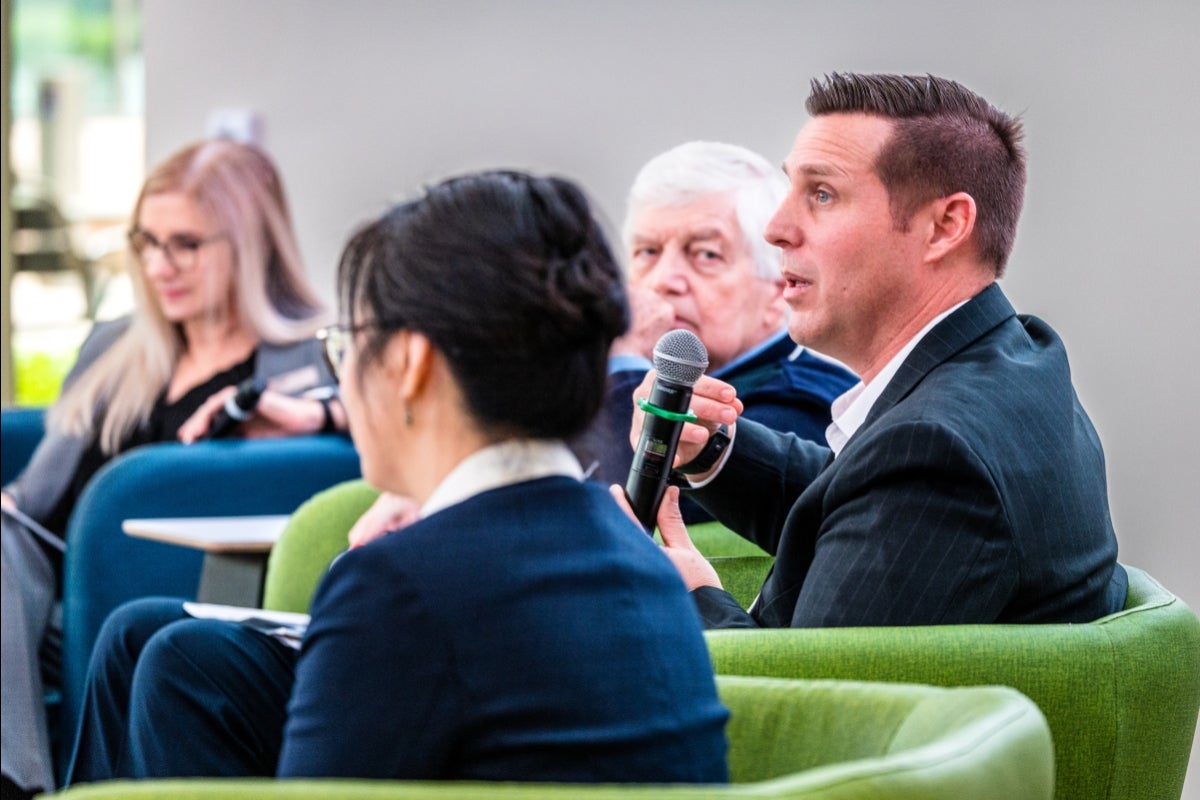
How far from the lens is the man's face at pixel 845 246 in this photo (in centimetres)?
185

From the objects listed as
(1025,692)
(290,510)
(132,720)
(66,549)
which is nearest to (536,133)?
(290,510)

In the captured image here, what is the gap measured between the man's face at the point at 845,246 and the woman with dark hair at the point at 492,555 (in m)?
0.69

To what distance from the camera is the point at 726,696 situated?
132cm

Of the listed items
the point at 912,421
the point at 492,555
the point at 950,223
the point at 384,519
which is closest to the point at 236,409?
the point at 384,519

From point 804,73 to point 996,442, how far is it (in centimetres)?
159

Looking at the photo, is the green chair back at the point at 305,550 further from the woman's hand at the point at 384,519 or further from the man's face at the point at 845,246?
the man's face at the point at 845,246

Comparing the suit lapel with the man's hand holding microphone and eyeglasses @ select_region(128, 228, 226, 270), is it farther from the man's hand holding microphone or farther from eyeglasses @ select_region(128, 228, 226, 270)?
eyeglasses @ select_region(128, 228, 226, 270)

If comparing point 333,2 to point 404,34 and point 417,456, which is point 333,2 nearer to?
point 404,34

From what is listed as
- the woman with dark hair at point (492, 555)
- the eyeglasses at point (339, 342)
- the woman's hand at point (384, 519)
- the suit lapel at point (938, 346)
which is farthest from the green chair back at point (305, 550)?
the woman with dark hair at point (492, 555)

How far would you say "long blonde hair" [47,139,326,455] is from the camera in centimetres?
351

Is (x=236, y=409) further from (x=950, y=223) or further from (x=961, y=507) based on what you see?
(x=961, y=507)

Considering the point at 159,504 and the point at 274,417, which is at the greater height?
the point at 274,417

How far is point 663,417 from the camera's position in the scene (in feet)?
5.60

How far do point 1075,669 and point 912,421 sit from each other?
289mm
